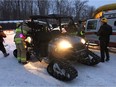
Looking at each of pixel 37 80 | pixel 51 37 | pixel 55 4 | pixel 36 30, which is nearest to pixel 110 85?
pixel 37 80

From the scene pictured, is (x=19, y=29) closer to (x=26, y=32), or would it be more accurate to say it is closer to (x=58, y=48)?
(x=26, y=32)

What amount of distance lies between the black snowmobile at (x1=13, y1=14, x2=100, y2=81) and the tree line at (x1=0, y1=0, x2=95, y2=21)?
64760 millimetres

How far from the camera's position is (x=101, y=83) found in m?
7.91

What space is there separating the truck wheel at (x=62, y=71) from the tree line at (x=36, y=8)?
221ft

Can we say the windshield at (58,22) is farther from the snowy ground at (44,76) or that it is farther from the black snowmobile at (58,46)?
the snowy ground at (44,76)

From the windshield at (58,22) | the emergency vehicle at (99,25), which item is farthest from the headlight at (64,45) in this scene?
the emergency vehicle at (99,25)

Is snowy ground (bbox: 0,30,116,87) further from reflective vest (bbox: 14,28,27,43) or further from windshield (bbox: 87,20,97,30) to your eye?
windshield (bbox: 87,20,97,30)

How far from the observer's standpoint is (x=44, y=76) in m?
8.50

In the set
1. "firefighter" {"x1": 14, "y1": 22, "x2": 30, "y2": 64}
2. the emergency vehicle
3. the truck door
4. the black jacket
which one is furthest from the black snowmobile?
the truck door

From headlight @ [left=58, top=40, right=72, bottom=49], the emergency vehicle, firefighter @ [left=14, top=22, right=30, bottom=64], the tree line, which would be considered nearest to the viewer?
headlight @ [left=58, top=40, right=72, bottom=49]

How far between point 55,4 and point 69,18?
70.7m

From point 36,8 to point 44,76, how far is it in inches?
2928

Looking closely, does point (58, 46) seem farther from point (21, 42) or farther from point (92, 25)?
point (92, 25)

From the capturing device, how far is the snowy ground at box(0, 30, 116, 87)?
7.82 m
